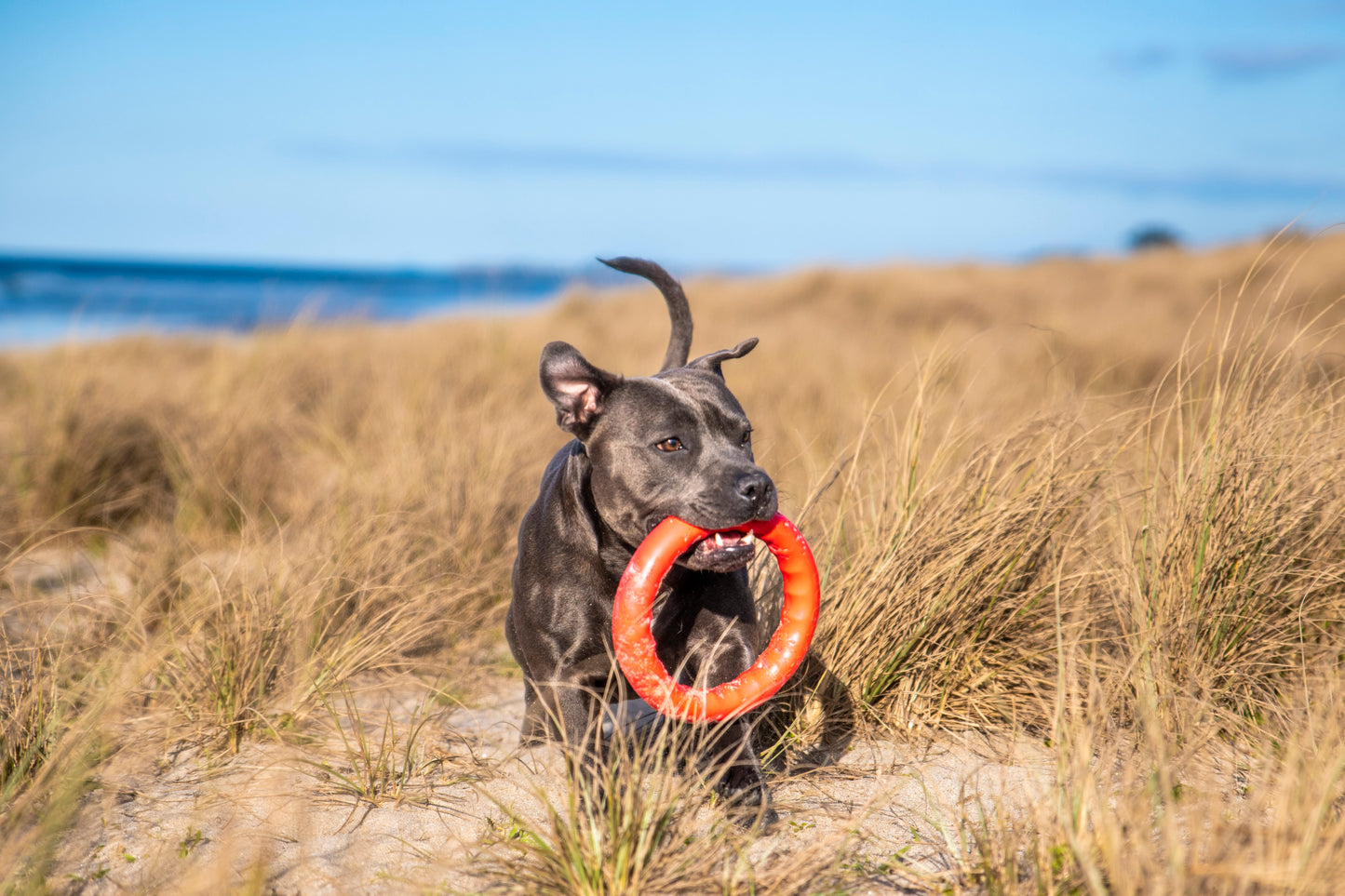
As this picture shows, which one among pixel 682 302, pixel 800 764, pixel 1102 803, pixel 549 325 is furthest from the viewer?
pixel 549 325

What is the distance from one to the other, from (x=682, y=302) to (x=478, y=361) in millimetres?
4797

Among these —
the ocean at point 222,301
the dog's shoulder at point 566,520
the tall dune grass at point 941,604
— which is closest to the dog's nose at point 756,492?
the dog's shoulder at point 566,520

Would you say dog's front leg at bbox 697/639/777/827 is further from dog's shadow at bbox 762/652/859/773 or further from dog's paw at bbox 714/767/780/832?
dog's shadow at bbox 762/652/859/773

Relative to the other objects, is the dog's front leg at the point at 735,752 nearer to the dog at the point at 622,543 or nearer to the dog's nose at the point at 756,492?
the dog at the point at 622,543

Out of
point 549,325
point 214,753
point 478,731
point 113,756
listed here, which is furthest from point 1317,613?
point 549,325

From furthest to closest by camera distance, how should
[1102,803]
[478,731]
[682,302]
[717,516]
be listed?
[682,302] < [478,731] < [717,516] < [1102,803]

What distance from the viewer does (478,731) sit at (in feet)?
12.9

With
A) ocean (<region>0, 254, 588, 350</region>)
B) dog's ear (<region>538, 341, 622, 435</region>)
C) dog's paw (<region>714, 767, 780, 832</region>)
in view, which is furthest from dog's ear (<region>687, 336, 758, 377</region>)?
ocean (<region>0, 254, 588, 350</region>)

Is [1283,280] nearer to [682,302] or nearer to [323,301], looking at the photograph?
[682,302]

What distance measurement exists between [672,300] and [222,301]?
31.7m

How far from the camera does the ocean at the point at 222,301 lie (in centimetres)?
981

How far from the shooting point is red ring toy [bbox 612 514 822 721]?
2.98m

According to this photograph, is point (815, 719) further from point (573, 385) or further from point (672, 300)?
point (672, 300)

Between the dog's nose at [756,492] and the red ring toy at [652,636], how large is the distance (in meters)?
0.05
